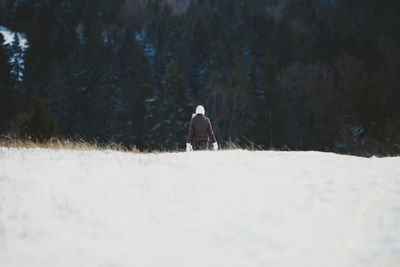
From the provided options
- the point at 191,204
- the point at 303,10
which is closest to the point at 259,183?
the point at 191,204

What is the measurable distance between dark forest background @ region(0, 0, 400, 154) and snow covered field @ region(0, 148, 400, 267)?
16394 mm

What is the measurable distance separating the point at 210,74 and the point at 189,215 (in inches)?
1928

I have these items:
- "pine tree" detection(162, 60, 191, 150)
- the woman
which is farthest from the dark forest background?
the woman

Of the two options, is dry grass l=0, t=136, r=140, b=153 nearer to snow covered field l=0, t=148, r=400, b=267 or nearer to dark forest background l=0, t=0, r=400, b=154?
snow covered field l=0, t=148, r=400, b=267

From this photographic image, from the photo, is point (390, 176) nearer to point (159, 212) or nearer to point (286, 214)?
point (286, 214)

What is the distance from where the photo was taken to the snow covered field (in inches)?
110

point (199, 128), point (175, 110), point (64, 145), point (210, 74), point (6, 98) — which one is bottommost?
point (175, 110)

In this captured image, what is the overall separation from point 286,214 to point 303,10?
83.9 meters

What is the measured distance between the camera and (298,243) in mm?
3059

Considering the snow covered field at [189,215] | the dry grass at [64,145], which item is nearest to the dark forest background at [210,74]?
the dry grass at [64,145]

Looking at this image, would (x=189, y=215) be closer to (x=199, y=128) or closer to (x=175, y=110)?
(x=199, y=128)

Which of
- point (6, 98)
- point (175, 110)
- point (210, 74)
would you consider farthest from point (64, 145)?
point (210, 74)

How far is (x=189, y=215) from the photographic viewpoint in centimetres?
362

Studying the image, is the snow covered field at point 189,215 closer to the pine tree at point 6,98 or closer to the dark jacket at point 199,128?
the dark jacket at point 199,128
